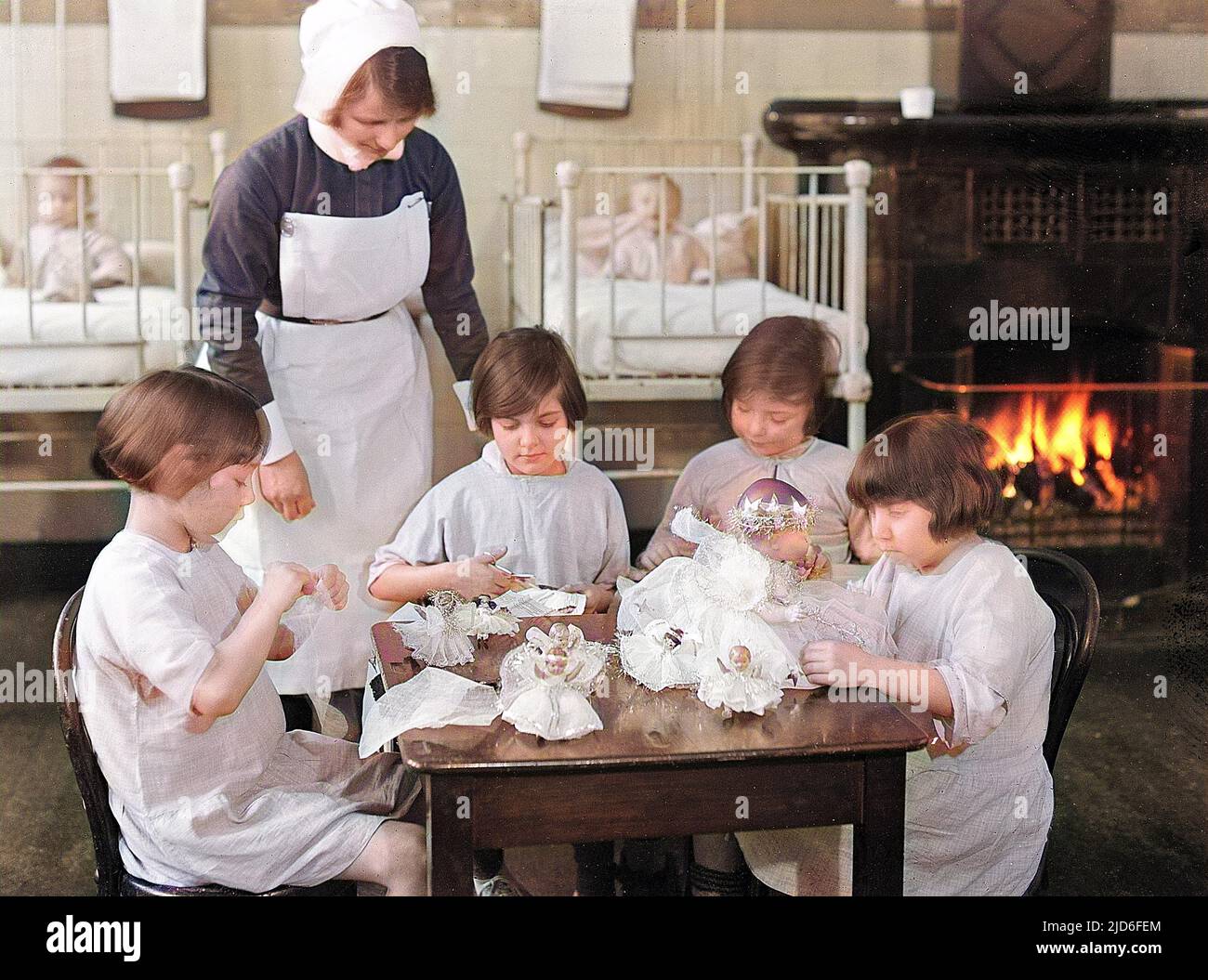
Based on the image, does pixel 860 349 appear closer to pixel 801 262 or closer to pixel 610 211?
pixel 801 262

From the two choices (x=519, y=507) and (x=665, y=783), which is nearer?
(x=665, y=783)

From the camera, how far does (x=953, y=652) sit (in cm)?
177

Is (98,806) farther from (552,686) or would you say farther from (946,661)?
(946,661)

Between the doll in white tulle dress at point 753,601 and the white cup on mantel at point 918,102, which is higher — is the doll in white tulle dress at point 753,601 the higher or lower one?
the lower one

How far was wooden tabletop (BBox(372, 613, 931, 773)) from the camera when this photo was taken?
4.73ft

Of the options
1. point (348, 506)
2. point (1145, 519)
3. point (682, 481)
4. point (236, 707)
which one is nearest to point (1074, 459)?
point (1145, 519)

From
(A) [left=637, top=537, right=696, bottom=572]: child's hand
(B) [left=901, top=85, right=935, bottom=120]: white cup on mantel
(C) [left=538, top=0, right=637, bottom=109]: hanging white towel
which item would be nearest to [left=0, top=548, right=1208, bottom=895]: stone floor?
(A) [left=637, top=537, right=696, bottom=572]: child's hand

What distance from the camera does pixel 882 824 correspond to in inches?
59.1

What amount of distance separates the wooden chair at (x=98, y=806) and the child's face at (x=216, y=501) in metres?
0.19

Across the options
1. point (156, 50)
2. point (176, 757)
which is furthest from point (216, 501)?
point (156, 50)

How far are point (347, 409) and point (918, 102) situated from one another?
4.46 feet

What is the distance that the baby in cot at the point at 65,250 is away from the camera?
2410mm

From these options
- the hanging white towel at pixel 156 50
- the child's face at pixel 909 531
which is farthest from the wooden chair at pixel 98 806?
the hanging white towel at pixel 156 50

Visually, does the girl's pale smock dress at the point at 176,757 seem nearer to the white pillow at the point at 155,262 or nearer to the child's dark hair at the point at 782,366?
the white pillow at the point at 155,262
